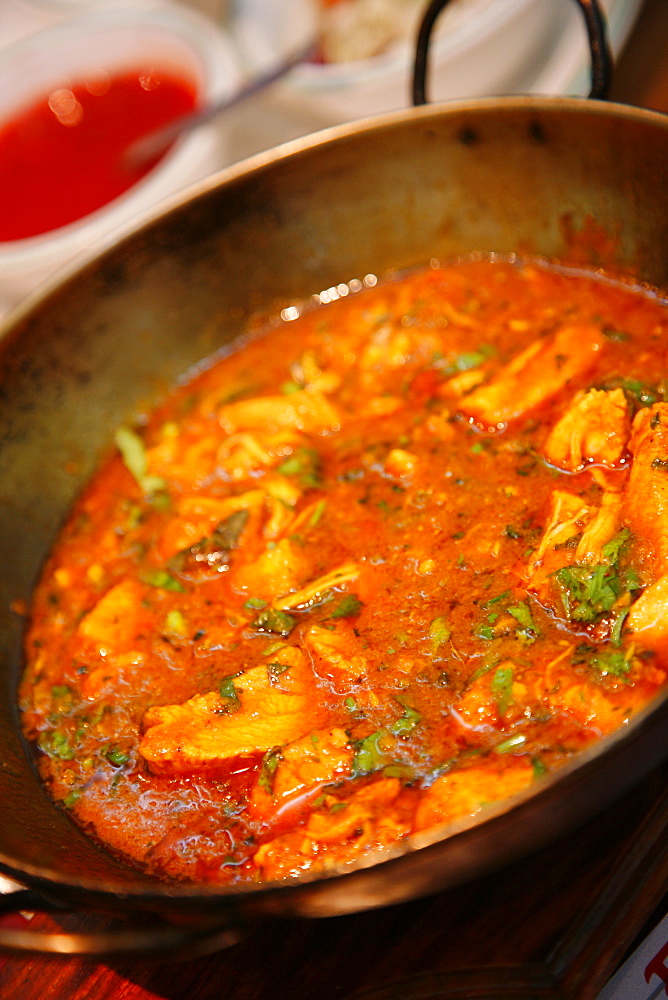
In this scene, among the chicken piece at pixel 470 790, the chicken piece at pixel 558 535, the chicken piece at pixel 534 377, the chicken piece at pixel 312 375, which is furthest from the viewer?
the chicken piece at pixel 312 375

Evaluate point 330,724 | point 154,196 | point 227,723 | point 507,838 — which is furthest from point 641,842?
point 154,196

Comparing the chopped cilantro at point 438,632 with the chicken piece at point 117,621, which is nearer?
the chopped cilantro at point 438,632

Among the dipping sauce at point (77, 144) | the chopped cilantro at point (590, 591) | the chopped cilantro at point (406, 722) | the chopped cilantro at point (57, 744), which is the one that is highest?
the dipping sauce at point (77, 144)

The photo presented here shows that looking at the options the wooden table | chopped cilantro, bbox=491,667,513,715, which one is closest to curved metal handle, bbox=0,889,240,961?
the wooden table

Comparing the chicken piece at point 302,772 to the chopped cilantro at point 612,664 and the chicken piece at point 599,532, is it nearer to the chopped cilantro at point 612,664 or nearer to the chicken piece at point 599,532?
the chopped cilantro at point 612,664

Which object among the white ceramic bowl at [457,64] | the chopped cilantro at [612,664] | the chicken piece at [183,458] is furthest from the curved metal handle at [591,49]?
the chopped cilantro at [612,664]

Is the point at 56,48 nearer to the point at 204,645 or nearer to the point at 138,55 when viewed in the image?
the point at 138,55
